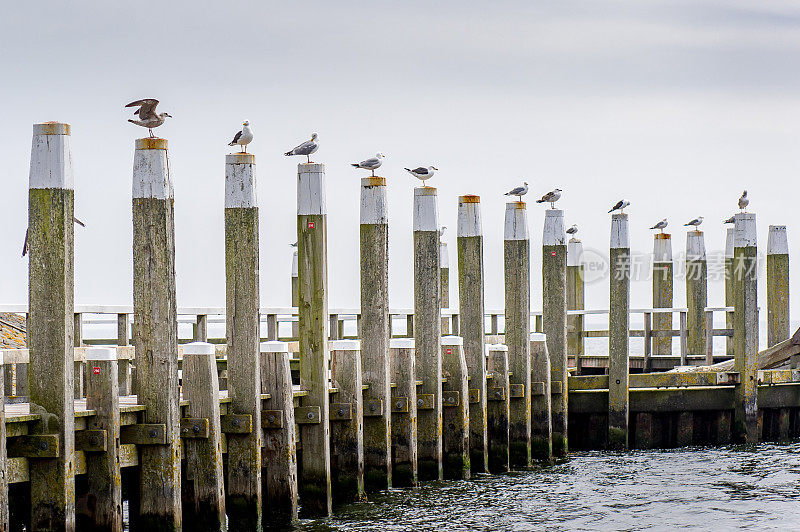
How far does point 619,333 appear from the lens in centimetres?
2183

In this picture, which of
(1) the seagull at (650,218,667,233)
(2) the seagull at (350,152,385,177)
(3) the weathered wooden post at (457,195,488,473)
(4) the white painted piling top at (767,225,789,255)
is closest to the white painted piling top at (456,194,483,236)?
(3) the weathered wooden post at (457,195,488,473)

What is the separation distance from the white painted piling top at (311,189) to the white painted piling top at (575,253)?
17954 mm

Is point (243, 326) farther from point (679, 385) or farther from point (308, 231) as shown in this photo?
point (679, 385)

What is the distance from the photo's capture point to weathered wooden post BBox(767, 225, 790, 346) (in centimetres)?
2675

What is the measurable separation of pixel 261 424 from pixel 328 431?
1222 millimetres

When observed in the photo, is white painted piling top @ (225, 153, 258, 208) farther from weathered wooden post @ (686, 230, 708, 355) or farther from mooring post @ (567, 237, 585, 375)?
weathered wooden post @ (686, 230, 708, 355)

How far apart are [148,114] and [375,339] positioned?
4394 mm

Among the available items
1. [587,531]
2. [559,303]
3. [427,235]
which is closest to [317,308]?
[427,235]

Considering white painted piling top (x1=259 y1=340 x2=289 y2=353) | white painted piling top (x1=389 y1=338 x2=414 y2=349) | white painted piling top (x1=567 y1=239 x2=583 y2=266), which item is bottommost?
white painted piling top (x1=389 y1=338 x2=414 y2=349)

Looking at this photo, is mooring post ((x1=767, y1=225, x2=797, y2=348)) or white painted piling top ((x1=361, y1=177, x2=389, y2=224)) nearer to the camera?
white painted piling top ((x1=361, y1=177, x2=389, y2=224))

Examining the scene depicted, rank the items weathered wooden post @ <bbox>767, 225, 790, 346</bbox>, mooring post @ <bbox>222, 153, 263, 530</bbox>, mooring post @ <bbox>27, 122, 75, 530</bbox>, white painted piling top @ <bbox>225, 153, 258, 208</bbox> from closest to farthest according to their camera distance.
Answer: mooring post @ <bbox>27, 122, 75, 530</bbox> < mooring post @ <bbox>222, 153, 263, 530</bbox> < white painted piling top @ <bbox>225, 153, 258, 208</bbox> < weathered wooden post @ <bbox>767, 225, 790, 346</bbox>

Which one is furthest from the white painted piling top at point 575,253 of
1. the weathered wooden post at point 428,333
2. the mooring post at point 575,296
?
the weathered wooden post at point 428,333

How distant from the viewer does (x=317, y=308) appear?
46.9 ft

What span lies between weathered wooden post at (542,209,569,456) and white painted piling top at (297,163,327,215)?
7205 mm
